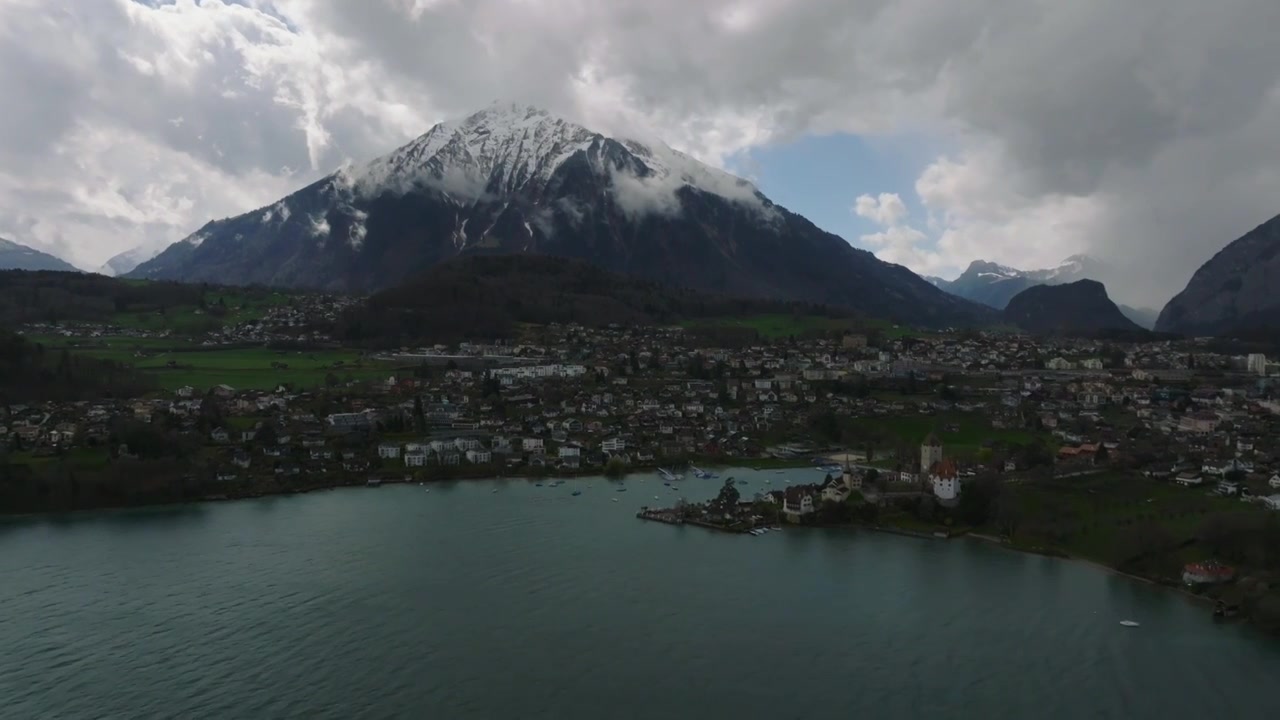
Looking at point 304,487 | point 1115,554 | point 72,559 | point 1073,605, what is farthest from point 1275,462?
point 72,559

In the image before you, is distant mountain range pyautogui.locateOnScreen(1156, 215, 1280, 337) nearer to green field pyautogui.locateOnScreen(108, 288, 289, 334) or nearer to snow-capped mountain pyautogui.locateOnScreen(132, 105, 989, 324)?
snow-capped mountain pyautogui.locateOnScreen(132, 105, 989, 324)

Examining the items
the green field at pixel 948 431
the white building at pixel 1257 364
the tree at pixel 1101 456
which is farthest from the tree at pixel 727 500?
the white building at pixel 1257 364

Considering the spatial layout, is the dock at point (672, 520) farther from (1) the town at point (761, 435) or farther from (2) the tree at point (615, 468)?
(2) the tree at point (615, 468)

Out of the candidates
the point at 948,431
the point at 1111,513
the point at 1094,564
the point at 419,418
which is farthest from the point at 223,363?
the point at 1094,564

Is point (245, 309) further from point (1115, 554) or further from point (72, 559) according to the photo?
point (1115, 554)

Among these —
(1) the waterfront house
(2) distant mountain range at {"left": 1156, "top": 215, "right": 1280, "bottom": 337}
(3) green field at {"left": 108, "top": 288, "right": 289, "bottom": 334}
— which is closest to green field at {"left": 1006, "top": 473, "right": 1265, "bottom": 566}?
(1) the waterfront house

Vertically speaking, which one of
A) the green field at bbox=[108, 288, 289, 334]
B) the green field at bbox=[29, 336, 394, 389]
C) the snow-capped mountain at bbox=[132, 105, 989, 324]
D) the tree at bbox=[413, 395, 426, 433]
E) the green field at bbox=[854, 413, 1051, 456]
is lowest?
the green field at bbox=[854, 413, 1051, 456]
